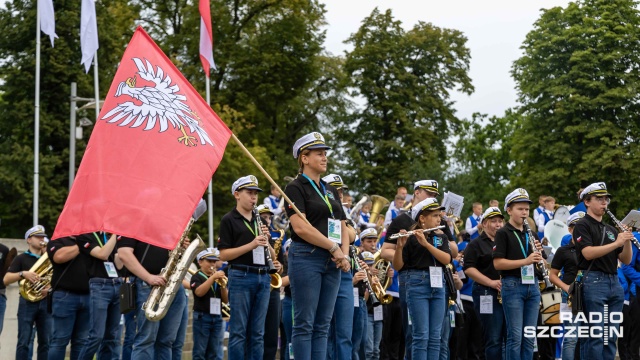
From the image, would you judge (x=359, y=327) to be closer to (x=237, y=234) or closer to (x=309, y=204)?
(x=237, y=234)

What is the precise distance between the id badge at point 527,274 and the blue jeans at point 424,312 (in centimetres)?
136

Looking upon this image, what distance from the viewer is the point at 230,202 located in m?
40.3

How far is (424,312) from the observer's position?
40.3 ft

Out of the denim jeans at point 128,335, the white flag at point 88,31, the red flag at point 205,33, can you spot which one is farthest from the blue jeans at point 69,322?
the white flag at point 88,31

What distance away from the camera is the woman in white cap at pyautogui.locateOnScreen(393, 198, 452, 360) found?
1223cm

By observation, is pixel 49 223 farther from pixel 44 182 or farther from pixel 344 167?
pixel 344 167

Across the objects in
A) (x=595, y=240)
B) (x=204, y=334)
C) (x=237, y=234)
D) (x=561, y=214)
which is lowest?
(x=204, y=334)

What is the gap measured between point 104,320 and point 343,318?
10.5 feet

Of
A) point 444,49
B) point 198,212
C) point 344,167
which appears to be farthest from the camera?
point 444,49

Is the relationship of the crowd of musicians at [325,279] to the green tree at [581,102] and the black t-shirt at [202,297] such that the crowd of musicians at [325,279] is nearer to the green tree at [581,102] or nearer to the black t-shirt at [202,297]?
the black t-shirt at [202,297]

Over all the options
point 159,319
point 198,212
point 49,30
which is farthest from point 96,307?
point 49,30

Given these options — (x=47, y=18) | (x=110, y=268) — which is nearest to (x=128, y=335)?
(x=110, y=268)

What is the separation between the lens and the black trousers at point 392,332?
18.0m

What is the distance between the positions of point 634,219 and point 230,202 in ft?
88.9
